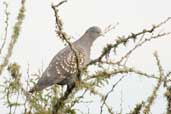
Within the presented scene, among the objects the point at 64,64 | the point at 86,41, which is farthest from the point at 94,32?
the point at 64,64

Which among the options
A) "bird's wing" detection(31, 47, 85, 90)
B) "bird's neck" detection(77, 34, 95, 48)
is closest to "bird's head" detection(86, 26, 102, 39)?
"bird's neck" detection(77, 34, 95, 48)

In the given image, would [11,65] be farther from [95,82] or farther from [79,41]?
[79,41]

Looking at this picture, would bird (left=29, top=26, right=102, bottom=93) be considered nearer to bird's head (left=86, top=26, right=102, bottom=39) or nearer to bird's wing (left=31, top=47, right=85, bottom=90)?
bird's wing (left=31, top=47, right=85, bottom=90)

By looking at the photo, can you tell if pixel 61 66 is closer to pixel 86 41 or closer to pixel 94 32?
pixel 86 41

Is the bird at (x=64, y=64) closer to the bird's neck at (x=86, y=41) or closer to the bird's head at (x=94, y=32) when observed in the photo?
the bird's neck at (x=86, y=41)

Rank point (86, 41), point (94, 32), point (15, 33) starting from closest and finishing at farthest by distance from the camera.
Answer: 1. point (15, 33)
2. point (86, 41)
3. point (94, 32)

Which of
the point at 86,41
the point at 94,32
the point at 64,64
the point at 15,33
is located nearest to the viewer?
the point at 15,33

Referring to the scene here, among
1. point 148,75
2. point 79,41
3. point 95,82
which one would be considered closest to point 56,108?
point 95,82

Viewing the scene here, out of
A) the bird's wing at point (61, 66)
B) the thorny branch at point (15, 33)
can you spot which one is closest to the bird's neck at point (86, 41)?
the bird's wing at point (61, 66)

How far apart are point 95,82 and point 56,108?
0.35 meters

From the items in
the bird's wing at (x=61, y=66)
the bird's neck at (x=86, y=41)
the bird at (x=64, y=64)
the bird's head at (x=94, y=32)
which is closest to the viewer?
the bird at (x=64, y=64)

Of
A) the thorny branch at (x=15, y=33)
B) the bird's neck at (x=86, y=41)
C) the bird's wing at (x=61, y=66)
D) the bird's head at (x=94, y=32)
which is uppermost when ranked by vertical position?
the bird's head at (x=94, y=32)

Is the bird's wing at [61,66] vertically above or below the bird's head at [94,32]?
below

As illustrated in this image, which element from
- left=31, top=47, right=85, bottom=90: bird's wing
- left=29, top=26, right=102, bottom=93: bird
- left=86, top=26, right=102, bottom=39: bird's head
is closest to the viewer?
left=29, top=26, right=102, bottom=93: bird
